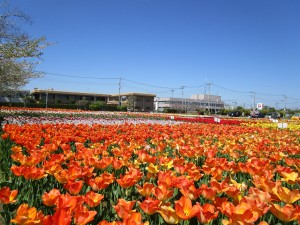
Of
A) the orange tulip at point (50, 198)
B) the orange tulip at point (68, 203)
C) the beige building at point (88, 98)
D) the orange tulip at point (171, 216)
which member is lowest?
the orange tulip at point (171, 216)

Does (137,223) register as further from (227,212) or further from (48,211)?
(48,211)

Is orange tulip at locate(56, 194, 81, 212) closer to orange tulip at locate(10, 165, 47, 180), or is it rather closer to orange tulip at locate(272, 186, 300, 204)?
orange tulip at locate(10, 165, 47, 180)

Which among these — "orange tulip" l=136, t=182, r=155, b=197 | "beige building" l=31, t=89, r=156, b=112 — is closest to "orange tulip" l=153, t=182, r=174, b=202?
"orange tulip" l=136, t=182, r=155, b=197

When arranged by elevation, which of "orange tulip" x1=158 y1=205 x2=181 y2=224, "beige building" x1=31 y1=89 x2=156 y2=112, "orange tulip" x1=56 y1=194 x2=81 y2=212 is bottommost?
"orange tulip" x1=158 y1=205 x2=181 y2=224

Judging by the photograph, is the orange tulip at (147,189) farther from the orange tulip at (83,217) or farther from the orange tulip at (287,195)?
the orange tulip at (287,195)

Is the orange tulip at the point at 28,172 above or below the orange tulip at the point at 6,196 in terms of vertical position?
above

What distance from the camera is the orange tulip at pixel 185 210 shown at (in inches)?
74.0

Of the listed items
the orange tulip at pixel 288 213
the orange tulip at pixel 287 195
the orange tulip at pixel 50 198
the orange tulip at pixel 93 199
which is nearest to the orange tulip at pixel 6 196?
the orange tulip at pixel 50 198

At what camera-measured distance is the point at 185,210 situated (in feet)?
6.49

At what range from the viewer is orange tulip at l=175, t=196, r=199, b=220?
6.16 feet

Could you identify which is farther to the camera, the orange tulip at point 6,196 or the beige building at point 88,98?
the beige building at point 88,98

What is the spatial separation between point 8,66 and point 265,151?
18.1 meters

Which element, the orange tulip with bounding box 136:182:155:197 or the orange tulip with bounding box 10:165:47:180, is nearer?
the orange tulip with bounding box 136:182:155:197

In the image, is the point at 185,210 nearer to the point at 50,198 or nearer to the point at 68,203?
the point at 68,203
